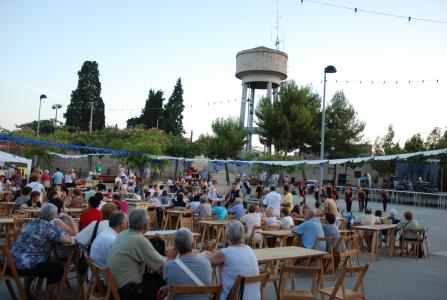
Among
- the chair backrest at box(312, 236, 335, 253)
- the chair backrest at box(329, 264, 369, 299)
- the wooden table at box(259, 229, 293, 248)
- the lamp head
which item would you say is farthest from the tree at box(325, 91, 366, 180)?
the chair backrest at box(329, 264, 369, 299)

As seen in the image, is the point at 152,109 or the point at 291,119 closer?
the point at 291,119

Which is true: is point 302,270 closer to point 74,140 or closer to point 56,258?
point 56,258

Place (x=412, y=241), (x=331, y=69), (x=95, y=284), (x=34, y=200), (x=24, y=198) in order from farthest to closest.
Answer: (x=331, y=69) → (x=24, y=198) → (x=412, y=241) → (x=34, y=200) → (x=95, y=284)

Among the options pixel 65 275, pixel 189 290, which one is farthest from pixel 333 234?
pixel 189 290

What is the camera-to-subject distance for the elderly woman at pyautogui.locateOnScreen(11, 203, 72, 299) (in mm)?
4965

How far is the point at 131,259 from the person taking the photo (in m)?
4.20

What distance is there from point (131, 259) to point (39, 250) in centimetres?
152

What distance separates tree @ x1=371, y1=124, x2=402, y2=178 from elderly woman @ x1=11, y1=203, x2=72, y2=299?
44583 millimetres

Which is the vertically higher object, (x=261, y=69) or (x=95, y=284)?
(x=261, y=69)

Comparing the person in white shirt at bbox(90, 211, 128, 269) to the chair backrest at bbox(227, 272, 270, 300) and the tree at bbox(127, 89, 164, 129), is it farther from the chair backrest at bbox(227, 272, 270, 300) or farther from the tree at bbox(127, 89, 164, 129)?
the tree at bbox(127, 89, 164, 129)

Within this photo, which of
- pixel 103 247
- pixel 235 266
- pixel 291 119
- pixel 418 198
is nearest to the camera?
pixel 235 266

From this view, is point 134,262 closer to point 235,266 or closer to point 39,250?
point 235,266

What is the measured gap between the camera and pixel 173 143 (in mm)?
40406

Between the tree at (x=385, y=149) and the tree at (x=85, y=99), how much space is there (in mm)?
33508
